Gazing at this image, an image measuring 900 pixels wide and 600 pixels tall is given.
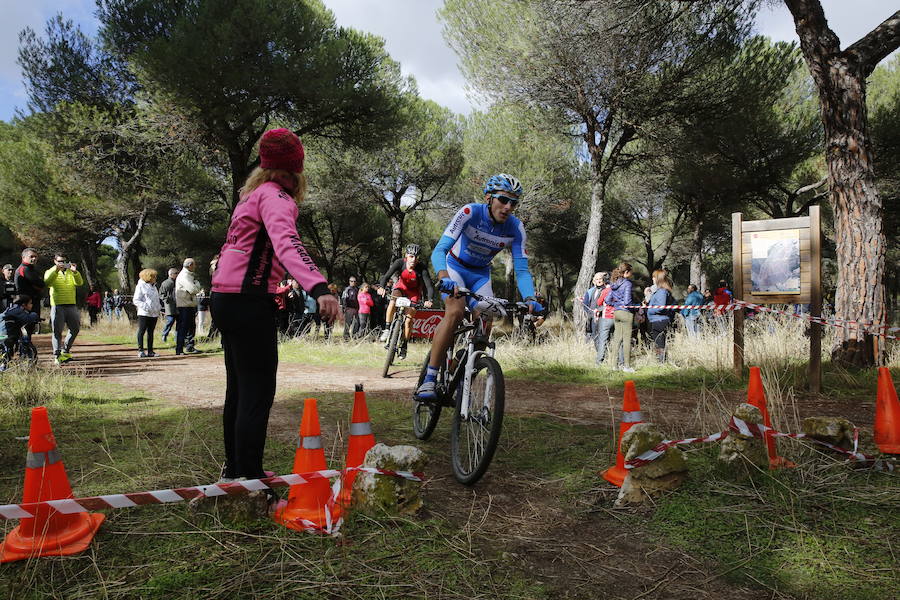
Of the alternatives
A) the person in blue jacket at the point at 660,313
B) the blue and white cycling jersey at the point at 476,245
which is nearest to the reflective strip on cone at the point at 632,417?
the blue and white cycling jersey at the point at 476,245

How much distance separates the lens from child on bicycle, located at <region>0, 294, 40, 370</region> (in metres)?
6.88

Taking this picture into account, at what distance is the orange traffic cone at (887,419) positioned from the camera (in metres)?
3.30

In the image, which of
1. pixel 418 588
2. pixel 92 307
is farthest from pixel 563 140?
pixel 92 307

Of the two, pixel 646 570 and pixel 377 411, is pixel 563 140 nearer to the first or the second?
pixel 377 411

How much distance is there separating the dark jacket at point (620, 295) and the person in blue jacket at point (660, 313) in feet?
3.21

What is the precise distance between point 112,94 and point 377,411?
1648cm

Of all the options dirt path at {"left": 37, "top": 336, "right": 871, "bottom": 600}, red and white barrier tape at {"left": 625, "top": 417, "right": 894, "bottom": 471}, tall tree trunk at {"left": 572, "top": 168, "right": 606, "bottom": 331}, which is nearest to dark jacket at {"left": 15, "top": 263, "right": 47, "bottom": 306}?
dirt path at {"left": 37, "top": 336, "right": 871, "bottom": 600}

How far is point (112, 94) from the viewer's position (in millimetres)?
16672

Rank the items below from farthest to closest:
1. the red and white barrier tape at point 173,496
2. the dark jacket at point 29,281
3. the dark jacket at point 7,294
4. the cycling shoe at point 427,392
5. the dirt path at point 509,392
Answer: the dark jacket at point 29,281 < the dark jacket at point 7,294 < the dirt path at point 509,392 < the cycling shoe at point 427,392 < the red and white barrier tape at point 173,496

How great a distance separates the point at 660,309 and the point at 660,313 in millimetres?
75

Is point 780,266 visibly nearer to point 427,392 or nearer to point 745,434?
point 745,434

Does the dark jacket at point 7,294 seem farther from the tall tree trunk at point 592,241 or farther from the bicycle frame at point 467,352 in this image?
the tall tree trunk at point 592,241

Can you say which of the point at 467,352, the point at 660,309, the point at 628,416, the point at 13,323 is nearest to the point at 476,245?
the point at 467,352

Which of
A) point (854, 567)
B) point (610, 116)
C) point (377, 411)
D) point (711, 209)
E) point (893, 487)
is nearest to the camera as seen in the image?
point (854, 567)
